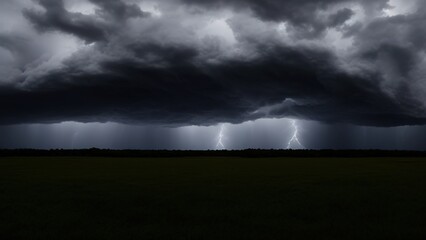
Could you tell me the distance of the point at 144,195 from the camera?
2309 centimetres

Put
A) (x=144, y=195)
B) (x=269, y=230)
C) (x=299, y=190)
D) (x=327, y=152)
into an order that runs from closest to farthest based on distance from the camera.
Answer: (x=269, y=230) < (x=144, y=195) < (x=299, y=190) < (x=327, y=152)

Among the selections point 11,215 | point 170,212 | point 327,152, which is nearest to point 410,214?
point 170,212

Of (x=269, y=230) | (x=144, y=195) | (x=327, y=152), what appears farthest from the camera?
(x=327, y=152)

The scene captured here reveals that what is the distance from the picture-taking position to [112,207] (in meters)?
18.8

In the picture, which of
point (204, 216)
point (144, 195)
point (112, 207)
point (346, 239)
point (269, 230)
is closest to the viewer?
point (346, 239)

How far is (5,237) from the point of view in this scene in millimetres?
12664

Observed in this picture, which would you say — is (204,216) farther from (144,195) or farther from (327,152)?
(327,152)

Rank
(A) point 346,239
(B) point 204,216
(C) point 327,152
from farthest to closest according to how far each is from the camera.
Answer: (C) point 327,152
(B) point 204,216
(A) point 346,239

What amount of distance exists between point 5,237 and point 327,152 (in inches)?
5936

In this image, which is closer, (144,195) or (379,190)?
(144,195)

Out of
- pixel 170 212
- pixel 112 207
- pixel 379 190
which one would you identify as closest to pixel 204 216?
pixel 170 212

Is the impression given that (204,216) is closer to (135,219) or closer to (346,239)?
(135,219)

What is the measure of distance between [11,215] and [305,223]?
1213cm

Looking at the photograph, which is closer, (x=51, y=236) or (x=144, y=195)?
(x=51, y=236)
